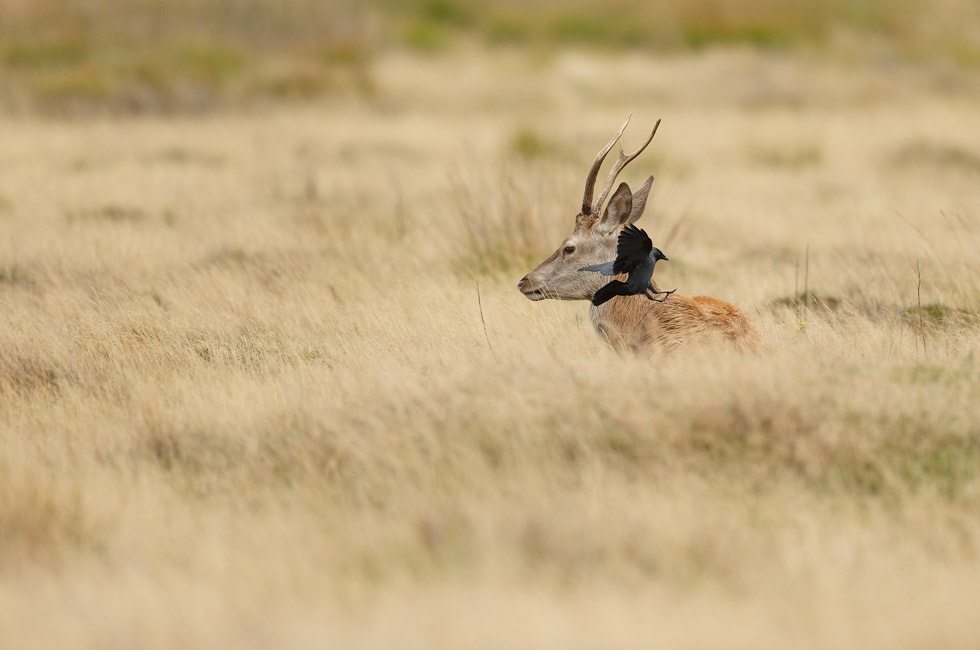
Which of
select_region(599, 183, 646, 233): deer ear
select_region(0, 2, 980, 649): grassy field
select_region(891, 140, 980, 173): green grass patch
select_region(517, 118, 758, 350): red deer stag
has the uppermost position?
select_region(599, 183, 646, 233): deer ear

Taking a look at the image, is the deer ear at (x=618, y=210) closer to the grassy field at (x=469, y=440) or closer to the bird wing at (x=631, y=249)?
the bird wing at (x=631, y=249)

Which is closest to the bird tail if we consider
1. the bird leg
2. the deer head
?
the bird leg

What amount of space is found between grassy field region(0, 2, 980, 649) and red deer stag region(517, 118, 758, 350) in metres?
0.24

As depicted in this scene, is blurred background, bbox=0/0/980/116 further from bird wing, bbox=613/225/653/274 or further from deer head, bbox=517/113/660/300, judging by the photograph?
bird wing, bbox=613/225/653/274

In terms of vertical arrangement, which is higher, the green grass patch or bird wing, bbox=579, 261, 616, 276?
bird wing, bbox=579, 261, 616, 276

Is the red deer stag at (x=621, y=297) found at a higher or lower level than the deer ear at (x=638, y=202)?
lower

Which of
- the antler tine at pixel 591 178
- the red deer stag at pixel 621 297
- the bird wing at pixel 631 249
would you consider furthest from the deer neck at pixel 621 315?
the antler tine at pixel 591 178

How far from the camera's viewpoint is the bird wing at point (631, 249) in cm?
633

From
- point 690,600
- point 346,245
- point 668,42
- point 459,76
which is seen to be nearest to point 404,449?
point 690,600

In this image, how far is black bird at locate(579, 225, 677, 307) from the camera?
250 inches

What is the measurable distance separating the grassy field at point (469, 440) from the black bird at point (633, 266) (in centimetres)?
41

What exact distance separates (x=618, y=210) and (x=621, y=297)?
0.56m

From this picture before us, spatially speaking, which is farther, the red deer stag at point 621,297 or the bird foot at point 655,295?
the bird foot at point 655,295

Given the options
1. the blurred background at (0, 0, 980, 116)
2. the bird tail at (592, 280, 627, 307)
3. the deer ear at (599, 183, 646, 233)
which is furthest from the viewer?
the blurred background at (0, 0, 980, 116)
